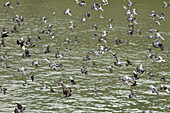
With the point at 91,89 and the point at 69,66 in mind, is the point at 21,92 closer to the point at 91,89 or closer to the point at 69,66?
the point at 91,89

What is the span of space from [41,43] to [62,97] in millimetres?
35443

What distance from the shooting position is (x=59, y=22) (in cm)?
11756

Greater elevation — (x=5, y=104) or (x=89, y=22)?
(x=89, y=22)

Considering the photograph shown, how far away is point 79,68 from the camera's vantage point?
80938 mm

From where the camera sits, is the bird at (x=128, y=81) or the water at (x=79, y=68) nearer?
the water at (x=79, y=68)

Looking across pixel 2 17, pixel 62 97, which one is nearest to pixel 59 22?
pixel 2 17

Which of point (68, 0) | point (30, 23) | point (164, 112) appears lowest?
point (164, 112)

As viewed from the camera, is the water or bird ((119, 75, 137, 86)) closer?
the water

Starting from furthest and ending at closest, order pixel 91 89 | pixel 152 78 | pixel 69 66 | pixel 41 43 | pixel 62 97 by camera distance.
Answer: pixel 41 43 < pixel 69 66 < pixel 152 78 < pixel 91 89 < pixel 62 97

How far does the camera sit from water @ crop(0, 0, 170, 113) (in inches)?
2514

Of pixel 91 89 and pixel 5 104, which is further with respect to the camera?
pixel 91 89

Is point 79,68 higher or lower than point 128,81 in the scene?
higher

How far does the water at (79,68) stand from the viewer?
63.8 metres

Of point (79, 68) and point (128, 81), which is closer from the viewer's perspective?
point (128, 81)
